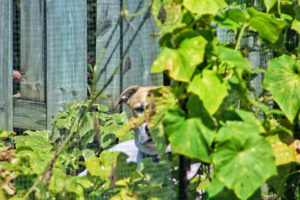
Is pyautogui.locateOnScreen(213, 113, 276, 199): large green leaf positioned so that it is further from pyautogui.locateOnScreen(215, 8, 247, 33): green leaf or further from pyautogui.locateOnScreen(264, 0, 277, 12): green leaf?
pyautogui.locateOnScreen(264, 0, 277, 12): green leaf

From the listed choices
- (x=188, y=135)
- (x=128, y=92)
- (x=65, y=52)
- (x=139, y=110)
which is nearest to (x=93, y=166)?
(x=139, y=110)

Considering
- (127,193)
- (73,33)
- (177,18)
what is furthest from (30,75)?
(177,18)

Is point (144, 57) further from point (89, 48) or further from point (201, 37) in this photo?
point (89, 48)

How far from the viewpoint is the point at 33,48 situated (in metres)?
3.04

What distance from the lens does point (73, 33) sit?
2.95m

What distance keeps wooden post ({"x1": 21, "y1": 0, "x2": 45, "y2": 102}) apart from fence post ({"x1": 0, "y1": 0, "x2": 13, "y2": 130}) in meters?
0.09

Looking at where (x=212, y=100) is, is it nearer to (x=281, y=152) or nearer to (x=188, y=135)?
(x=188, y=135)

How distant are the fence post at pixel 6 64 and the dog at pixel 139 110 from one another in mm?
1046

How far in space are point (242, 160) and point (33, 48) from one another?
195cm

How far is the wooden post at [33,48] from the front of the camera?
9.78 ft

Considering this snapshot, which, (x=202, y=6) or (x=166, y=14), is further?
(x=166, y=14)

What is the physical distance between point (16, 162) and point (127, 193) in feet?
1.68

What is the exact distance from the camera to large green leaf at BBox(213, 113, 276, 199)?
59.8 inches

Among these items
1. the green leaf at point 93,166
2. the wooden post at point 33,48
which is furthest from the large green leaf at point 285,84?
the wooden post at point 33,48
